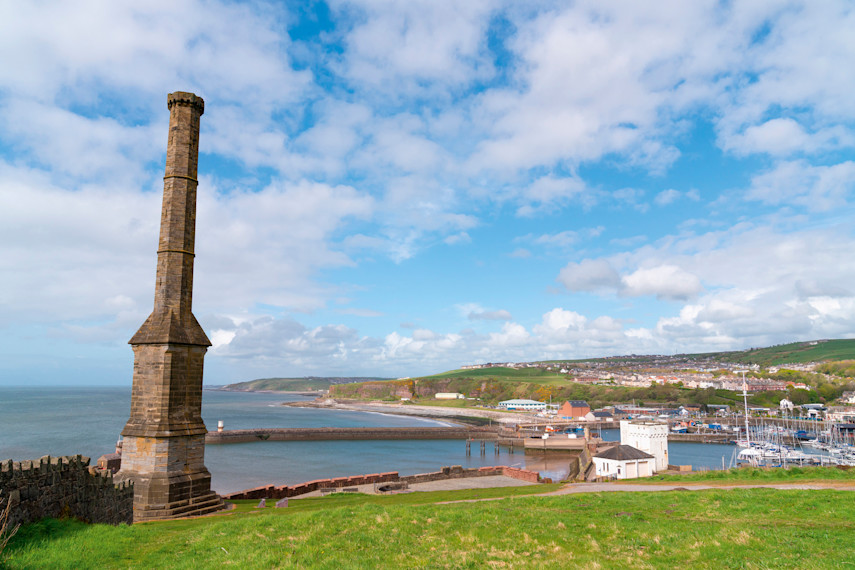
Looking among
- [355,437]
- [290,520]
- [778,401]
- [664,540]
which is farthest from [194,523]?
[778,401]

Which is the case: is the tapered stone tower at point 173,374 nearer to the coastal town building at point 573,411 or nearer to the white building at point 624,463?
the white building at point 624,463

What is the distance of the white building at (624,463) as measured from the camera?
37.5m

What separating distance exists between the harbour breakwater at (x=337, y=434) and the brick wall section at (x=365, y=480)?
53.3 metres

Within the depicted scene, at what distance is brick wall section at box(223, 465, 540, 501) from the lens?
24.3m

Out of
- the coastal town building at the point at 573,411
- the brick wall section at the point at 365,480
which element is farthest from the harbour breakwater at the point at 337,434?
the brick wall section at the point at 365,480

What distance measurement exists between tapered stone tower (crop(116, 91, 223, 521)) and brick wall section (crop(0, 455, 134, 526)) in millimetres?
4277

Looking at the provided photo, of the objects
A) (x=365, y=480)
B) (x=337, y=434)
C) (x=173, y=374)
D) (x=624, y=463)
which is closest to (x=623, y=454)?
(x=624, y=463)

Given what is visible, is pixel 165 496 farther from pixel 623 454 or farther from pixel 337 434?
pixel 337 434

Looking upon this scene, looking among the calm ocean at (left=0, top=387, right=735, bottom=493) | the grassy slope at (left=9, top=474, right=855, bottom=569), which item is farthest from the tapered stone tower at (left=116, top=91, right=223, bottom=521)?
the calm ocean at (left=0, top=387, right=735, bottom=493)

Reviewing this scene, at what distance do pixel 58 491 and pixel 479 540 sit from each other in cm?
842

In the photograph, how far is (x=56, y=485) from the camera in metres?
9.62

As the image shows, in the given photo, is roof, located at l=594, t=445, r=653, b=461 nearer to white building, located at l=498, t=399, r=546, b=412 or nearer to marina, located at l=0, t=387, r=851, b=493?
marina, located at l=0, t=387, r=851, b=493

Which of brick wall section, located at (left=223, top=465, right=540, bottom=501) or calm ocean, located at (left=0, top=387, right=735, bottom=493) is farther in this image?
calm ocean, located at (left=0, top=387, right=735, bottom=493)

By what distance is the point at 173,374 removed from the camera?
17.5 metres
